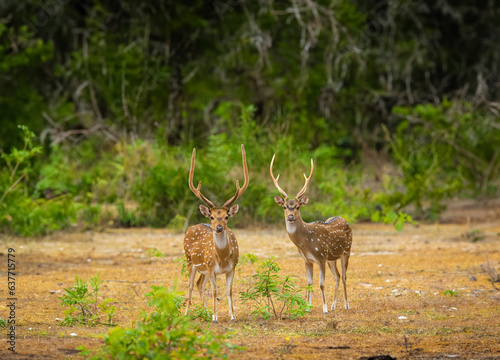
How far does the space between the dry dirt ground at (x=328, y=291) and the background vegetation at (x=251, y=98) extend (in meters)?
1.25

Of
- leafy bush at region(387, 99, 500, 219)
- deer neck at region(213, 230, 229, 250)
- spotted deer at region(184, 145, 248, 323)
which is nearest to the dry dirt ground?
spotted deer at region(184, 145, 248, 323)

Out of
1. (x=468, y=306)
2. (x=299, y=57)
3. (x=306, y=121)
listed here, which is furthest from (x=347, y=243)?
(x=299, y=57)

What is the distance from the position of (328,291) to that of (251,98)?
44.7ft

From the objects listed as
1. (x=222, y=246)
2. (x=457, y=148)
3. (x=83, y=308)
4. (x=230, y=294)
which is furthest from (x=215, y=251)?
(x=457, y=148)

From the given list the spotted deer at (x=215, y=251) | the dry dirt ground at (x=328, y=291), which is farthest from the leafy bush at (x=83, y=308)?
the spotted deer at (x=215, y=251)

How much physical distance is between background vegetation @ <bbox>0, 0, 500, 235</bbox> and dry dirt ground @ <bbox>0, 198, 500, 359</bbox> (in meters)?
1.25

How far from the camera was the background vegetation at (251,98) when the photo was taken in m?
14.7

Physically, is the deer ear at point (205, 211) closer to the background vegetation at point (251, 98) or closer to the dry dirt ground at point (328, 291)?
the dry dirt ground at point (328, 291)

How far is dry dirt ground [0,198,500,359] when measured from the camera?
20.8 ft

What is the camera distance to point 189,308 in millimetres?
7930

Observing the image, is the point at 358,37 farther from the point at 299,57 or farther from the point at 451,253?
the point at 451,253

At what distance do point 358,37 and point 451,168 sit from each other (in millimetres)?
5777

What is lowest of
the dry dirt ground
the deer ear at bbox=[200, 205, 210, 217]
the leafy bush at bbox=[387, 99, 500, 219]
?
the dry dirt ground

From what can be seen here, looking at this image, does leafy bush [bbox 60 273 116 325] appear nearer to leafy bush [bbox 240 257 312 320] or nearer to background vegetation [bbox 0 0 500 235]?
leafy bush [bbox 240 257 312 320]
